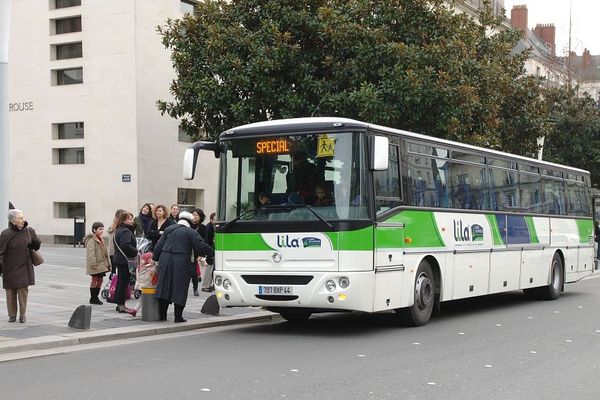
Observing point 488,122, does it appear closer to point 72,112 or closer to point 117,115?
point 117,115

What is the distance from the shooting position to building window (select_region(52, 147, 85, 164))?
32.3 meters

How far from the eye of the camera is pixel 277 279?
11.4 meters

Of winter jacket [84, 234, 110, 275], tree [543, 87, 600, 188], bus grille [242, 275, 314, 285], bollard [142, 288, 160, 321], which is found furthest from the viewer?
tree [543, 87, 600, 188]

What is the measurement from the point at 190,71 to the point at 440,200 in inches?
379

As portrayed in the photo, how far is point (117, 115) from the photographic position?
3094 centimetres

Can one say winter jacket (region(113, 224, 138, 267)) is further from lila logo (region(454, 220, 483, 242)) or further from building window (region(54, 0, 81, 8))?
building window (region(54, 0, 81, 8))

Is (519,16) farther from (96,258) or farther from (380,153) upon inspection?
(380,153)

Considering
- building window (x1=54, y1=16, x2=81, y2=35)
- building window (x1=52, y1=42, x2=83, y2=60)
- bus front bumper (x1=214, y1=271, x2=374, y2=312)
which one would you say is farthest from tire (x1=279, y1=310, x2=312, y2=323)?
building window (x1=54, y1=16, x2=81, y2=35)

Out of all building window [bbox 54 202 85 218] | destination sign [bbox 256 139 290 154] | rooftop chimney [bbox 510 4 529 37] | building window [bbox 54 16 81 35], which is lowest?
building window [bbox 54 202 85 218]

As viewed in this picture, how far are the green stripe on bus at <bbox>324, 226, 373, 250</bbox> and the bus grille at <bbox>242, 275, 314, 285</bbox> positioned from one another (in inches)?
24.1

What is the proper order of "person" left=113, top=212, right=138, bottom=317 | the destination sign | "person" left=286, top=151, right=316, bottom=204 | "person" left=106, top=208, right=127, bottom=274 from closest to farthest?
"person" left=286, top=151, right=316, bottom=204 → the destination sign → "person" left=113, top=212, right=138, bottom=317 → "person" left=106, top=208, right=127, bottom=274

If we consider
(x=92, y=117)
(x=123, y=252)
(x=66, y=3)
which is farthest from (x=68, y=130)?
(x=123, y=252)

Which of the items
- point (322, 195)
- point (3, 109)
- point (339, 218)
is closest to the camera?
point (339, 218)

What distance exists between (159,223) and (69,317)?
9.80ft
